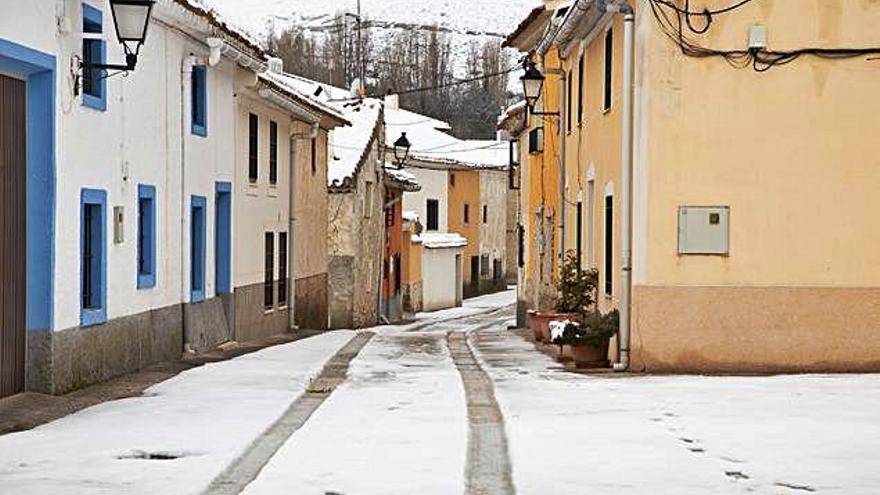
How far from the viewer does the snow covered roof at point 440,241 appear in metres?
55.5

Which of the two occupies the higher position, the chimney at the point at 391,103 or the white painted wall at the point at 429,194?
the chimney at the point at 391,103

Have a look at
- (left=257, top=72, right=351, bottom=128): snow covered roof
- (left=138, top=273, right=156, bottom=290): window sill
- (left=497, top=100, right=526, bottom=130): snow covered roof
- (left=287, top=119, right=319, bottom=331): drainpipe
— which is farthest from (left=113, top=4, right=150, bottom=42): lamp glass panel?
(left=497, top=100, right=526, bottom=130): snow covered roof

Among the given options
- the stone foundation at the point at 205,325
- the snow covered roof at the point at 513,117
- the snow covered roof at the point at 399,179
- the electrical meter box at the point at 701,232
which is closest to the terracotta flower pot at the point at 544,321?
the electrical meter box at the point at 701,232

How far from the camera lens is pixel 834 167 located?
585 inches

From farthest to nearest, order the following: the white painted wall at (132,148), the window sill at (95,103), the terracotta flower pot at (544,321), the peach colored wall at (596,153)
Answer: the terracotta flower pot at (544,321) < the peach colored wall at (596,153) < the window sill at (95,103) < the white painted wall at (132,148)

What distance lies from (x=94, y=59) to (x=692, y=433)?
7.59 meters

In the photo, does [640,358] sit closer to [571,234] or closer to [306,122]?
[571,234]

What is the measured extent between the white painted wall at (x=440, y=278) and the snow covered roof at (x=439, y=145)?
6.32m

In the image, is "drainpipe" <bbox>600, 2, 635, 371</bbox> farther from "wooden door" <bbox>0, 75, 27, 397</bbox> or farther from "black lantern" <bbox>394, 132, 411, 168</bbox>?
"black lantern" <bbox>394, 132, 411, 168</bbox>

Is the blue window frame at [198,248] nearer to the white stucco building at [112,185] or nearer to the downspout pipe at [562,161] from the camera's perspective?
the white stucco building at [112,185]

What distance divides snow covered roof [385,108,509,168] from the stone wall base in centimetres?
4759

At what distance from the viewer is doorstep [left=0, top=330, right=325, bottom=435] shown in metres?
10.8

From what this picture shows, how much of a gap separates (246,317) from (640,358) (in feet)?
33.5

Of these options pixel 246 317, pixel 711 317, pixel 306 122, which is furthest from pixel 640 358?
pixel 306 122
